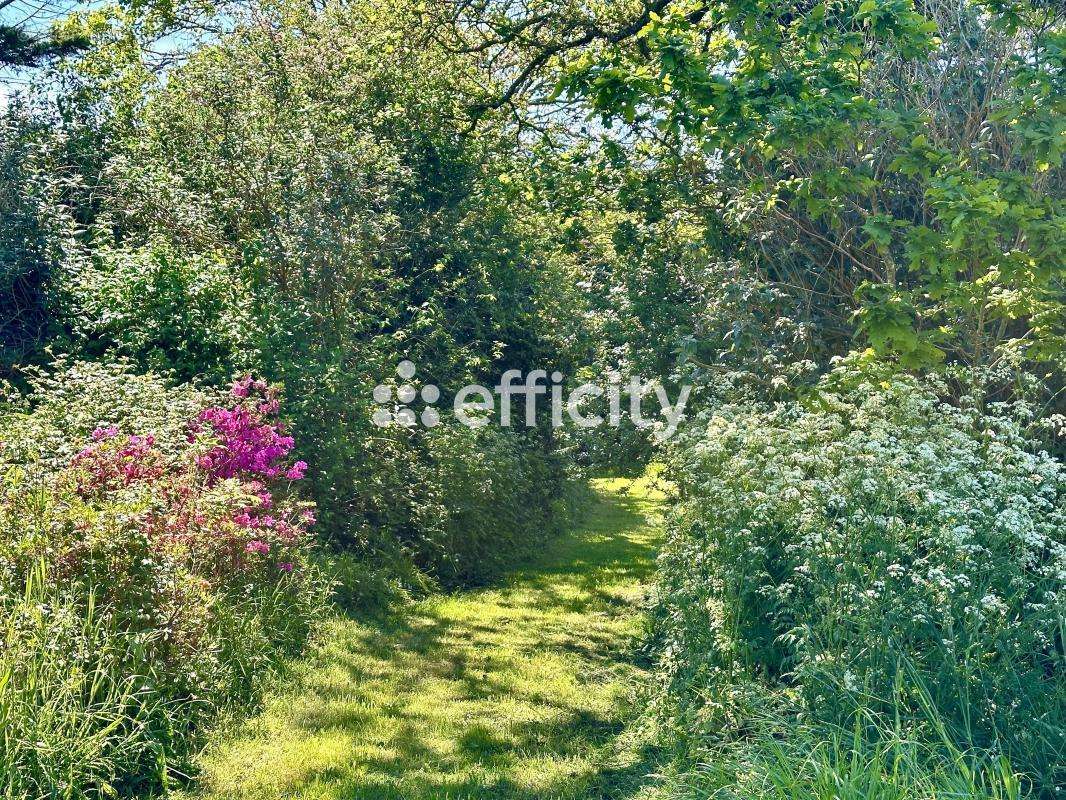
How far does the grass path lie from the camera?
5.40 metres

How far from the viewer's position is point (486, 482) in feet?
35.3

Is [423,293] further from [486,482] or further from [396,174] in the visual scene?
[486,482]

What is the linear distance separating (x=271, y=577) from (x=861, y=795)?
529 centimetres

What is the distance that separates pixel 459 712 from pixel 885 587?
3.32 m

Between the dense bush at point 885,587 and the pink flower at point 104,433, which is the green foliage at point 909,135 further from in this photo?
the pink flower at point 104,433

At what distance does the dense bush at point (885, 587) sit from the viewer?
163 inches

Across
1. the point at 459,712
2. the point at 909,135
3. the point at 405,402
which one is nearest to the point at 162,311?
the point at 405,402

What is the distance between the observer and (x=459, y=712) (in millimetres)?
6727

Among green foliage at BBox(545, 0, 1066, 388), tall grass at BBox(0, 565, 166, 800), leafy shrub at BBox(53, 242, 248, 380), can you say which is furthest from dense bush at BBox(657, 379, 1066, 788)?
leafy shrub at BBox(53, 242, 248, 380)

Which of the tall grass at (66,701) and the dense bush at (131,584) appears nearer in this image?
the tall grass at (66,701)

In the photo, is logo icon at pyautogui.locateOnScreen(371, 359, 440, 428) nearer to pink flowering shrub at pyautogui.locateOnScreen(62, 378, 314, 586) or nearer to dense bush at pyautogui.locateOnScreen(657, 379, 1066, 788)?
pink flowering shrub at pyautogui.locateOnScreen(62, 378, 314, 586)

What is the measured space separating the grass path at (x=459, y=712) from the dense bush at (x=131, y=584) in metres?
0.41

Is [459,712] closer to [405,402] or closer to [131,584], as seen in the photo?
[131,584]

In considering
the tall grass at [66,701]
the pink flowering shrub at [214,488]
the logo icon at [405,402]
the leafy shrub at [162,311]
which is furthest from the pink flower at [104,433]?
the logo icon at [405,402]
